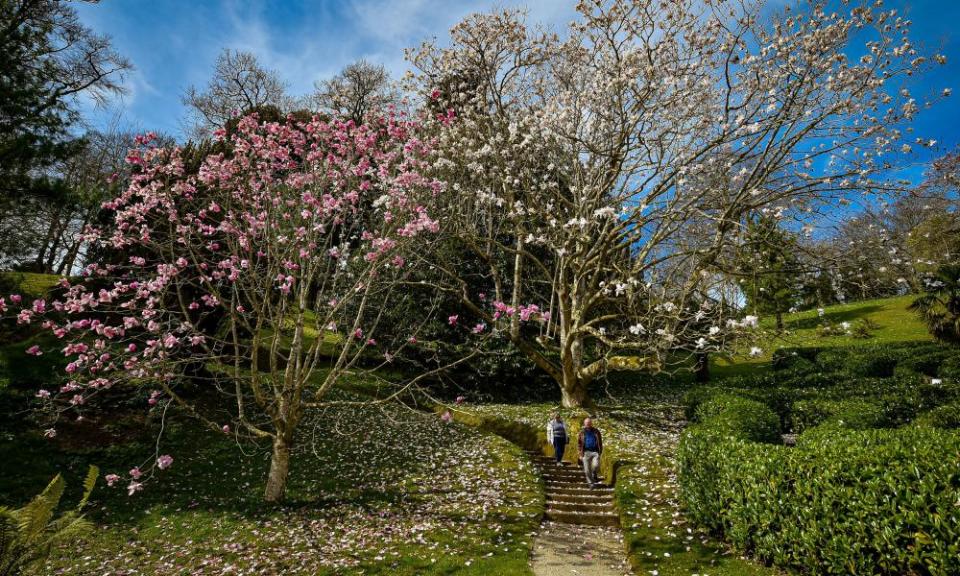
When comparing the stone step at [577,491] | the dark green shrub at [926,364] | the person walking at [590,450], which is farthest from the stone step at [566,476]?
the dark green shrub at [926,364]

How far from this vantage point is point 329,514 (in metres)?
9.80

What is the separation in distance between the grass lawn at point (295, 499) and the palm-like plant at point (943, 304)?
2161 centimetres

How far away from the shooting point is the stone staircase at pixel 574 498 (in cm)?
1010

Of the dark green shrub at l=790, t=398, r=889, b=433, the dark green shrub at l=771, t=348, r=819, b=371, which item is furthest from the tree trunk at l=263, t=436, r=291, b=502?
the dark green shrub at l=771, t=348, r=819, b=371

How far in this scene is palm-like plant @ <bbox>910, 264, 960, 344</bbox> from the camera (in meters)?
21.7

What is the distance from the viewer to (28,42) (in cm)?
1162

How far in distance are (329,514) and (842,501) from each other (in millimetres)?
8492

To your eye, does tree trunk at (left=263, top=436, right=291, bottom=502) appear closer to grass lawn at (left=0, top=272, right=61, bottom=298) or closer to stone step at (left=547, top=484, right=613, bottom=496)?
stone step at (left=547, top=484, right=613, bottom=496)

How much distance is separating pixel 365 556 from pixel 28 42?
13841 mm

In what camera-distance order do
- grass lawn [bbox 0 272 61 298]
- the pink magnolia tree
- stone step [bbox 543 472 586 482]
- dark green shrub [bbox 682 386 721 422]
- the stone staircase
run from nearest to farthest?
the pink magnolia tree → the stone staircase → stone step [bbox 543 472 586 482] → grass lawn [bbox 0 272 61 298] → dark green shrub [bbox 682 386 721 422]

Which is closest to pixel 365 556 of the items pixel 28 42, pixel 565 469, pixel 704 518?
pixel 704 518

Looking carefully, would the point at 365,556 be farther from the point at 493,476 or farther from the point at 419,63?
the point at 419,63

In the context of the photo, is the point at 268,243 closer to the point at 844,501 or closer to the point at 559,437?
the point at 559,437

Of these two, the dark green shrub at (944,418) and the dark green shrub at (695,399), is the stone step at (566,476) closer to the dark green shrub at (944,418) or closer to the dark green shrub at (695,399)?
the dark green shrub at (695,399)
